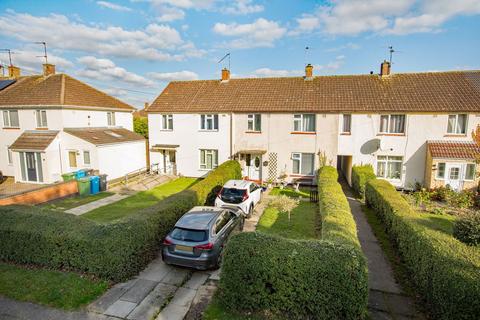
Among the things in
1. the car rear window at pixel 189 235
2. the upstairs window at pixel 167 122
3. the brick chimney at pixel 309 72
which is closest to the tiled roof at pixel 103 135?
the upstairs window at pixel 167 122

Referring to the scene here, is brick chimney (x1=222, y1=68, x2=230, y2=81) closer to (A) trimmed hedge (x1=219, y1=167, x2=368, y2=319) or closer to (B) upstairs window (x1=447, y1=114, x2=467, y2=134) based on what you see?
(B) upstairs window (x1=447, y1=114, x2=467, y2=134)

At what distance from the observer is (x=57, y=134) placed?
20.5m

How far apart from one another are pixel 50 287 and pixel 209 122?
1690 centimetres

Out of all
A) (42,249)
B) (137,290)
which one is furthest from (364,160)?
(42,249)

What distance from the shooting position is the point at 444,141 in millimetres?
18250

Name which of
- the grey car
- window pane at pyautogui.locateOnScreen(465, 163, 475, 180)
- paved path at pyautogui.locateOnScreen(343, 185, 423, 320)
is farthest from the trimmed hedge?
window pane at pyautogui.locateOnScreen(465, 163, 475, 180)

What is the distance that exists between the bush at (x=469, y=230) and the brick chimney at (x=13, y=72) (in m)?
35.6

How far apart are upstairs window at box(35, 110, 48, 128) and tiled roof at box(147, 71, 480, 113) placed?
7.86 metres

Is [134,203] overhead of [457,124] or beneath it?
beneath

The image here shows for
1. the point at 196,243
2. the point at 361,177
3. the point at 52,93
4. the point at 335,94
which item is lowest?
the point at 196,243

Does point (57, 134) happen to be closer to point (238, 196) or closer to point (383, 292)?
point (238, 196)

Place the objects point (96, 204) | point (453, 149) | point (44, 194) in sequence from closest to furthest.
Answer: point (44, 194) < point (96, 204) < point (453, 149)

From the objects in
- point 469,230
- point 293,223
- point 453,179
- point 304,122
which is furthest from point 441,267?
point 304,122

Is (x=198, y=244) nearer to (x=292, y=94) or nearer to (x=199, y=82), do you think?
(x=292, y=94)
